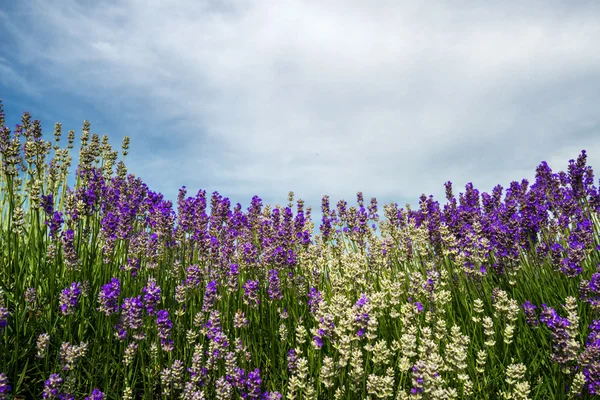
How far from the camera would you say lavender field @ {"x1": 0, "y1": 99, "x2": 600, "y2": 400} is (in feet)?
9.98

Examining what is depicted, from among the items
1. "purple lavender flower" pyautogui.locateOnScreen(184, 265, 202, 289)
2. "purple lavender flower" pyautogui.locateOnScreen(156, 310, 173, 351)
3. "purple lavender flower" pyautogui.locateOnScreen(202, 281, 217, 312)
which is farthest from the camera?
"purple lavender flower" pyautogui.locateOnScreen(184, 265, 202, 289)

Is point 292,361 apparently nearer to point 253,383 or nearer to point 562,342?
point 253,383

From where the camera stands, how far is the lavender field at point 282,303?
120 inches

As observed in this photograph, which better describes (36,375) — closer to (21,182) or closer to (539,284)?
(539,284)

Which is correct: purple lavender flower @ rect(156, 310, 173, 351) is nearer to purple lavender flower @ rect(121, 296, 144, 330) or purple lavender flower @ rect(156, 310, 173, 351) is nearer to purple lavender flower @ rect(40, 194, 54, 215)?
purple lavender flower @ rect(121, 296, 144, 330)

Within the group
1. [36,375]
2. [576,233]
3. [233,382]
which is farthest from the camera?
[576,233]

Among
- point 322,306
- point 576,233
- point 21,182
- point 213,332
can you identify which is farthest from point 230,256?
point 21,182

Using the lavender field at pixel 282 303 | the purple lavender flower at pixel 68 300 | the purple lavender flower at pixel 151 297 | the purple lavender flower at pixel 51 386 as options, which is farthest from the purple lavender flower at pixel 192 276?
the purple lavender flower at pixel 51 386

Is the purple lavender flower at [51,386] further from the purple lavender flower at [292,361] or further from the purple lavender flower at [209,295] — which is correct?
the purple lavender flower at [292,361]

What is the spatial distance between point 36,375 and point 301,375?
94.6 inches

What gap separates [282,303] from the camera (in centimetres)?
482

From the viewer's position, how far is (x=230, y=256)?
5.22 meters

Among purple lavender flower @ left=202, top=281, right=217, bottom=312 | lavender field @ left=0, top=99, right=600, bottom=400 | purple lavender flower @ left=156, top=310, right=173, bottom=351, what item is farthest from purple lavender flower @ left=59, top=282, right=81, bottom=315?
purple lavender flower @ left=202, top=281, right=217, bottom=312

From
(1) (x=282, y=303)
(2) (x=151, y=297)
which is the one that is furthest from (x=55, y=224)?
(1) (x=282, y=303)
